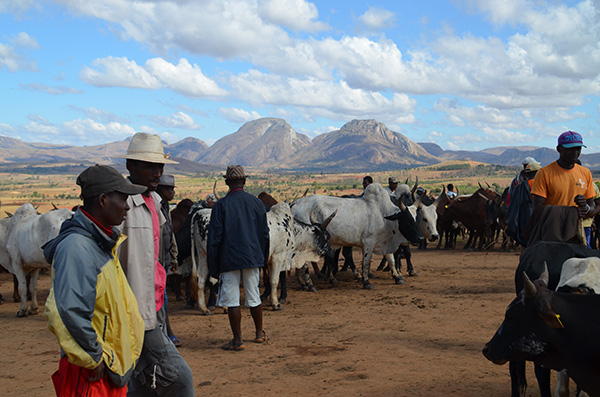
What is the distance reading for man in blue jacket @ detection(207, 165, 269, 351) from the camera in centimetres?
700

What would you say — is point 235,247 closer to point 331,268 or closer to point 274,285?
point 274,285

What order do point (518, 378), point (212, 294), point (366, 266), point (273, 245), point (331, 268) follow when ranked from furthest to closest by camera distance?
point (331, 268), point (366, 266), point (212, 294), point (273, 245), point (518, 378)

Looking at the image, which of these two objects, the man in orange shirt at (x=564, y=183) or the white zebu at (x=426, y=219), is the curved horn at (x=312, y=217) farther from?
the man in orange shirt at (x=564, y=183)

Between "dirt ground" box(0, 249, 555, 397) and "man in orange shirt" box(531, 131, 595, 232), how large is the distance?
1.95 m

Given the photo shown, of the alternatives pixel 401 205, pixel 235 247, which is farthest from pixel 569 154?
pixel 401 205

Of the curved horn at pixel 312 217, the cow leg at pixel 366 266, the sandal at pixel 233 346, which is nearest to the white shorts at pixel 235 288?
the sandal at pixel 233 346

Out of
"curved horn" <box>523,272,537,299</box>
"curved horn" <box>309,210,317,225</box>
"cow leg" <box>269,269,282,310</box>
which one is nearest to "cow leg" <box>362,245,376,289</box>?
"curved horn" <box>309,210,317,225</box>

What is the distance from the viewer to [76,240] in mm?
2893

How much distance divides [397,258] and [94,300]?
10998 millimetres

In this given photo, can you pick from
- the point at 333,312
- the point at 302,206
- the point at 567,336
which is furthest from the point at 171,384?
the point at 302,206

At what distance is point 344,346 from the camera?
285 inches

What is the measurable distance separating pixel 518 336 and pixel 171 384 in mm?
2589

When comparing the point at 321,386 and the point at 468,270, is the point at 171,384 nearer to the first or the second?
the point at 321,386

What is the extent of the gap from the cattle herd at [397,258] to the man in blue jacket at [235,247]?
230 cm
